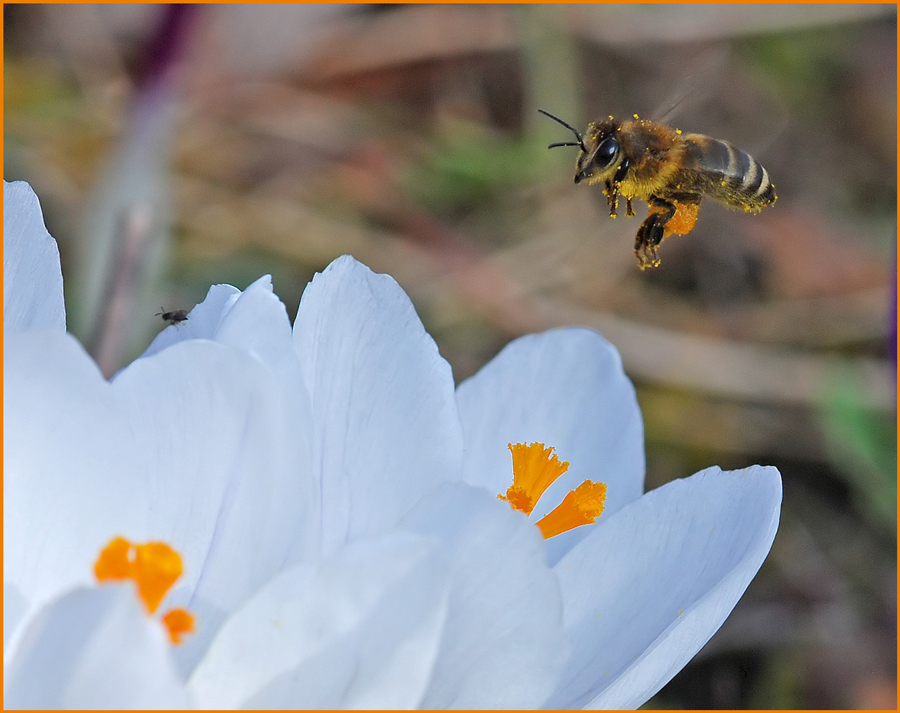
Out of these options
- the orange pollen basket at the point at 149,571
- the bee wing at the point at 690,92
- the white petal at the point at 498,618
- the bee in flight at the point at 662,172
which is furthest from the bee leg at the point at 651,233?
the orange pollen basket at the point at 149,571

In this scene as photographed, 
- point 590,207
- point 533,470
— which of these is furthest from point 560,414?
point 590,207

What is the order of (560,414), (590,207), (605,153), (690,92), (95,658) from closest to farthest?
(95,658)
(560,414)
(605,153)
(690,92)
(590,207)

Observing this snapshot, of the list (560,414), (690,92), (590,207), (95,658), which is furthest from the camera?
(590,207)

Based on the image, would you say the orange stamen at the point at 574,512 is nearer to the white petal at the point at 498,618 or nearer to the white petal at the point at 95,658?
the white petal at the point at 498,618

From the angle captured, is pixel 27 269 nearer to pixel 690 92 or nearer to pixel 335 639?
pixel 335 639

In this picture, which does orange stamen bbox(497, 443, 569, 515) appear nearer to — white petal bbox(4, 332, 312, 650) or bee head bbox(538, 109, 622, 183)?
white petal bbox(4, 332, 312, 650)

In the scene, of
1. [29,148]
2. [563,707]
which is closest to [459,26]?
[29,148]

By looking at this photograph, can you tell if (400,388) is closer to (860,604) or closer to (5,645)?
(5,645)
